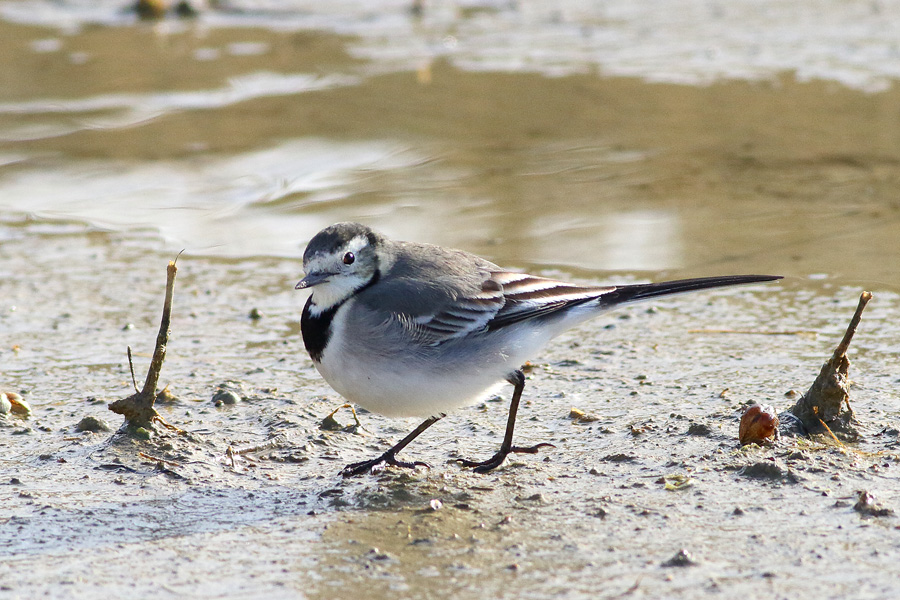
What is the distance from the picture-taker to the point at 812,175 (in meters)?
9.19

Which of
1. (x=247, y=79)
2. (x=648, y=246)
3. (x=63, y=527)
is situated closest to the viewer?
(x=63, y=527)

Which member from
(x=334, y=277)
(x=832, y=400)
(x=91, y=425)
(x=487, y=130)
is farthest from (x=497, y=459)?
(x=487, y=130)

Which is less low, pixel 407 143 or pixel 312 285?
pixel 407 143

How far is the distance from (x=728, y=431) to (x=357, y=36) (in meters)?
10.1

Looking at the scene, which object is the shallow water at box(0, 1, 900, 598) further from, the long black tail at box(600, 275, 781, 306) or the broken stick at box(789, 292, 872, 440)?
the long black tail at box(600, 275, 781, 306)

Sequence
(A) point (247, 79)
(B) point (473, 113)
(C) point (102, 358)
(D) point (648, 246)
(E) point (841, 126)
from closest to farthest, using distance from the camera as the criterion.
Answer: (C) point (102, 358)
(D) point (648, 246)
(E) point (841, 126)
(B) point (473, 113)
(A) point (247, 79)

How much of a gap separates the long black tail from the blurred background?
6.98 feet

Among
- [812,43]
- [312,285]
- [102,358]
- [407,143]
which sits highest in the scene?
[812,43]

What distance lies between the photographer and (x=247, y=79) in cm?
1252

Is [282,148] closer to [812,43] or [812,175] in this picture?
[812,175]

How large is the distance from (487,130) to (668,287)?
5.71 meters

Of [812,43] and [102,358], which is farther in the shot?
[812,43]

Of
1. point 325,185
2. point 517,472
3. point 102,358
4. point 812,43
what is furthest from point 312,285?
point 812,43

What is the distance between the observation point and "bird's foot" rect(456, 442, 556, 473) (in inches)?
198
